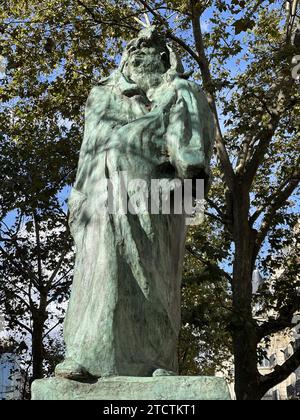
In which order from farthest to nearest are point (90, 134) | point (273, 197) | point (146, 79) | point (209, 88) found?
point (273, 197)
point (209, 88)
point (146, 79)
point (90, 134)

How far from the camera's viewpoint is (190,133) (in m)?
3.65

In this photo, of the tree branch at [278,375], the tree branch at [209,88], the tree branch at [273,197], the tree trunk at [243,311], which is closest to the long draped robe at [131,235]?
the tree trunk at [243,311]

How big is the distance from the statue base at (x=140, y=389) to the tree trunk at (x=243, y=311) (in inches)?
294

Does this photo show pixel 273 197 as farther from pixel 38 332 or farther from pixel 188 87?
pixel 188 87

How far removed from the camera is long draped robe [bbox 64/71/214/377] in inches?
124

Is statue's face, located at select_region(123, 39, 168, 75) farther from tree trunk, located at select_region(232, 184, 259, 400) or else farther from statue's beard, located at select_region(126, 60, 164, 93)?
tree trunk, located at select_region(232, 184, 259, 400)

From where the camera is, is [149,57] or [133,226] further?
[149,57]

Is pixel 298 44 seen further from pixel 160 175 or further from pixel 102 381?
pixel 102 381

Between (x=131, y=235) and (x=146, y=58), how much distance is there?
1.28 metres

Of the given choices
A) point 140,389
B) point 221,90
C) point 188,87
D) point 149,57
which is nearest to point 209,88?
point 221,90

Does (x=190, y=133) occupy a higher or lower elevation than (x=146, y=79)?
lower

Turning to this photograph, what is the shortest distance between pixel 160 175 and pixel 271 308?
9.88 metres

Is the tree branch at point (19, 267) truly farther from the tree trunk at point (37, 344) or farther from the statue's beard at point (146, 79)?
the statue's beard at point (146, 79)
